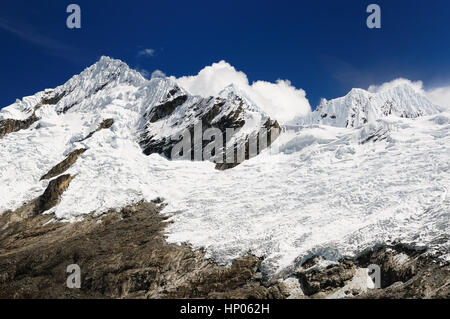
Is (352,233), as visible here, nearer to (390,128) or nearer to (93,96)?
(390,128)

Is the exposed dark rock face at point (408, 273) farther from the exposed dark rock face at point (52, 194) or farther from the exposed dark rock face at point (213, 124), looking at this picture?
the exposed dark rock face at point (213, 124)

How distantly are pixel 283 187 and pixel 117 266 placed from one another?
70.3 feet

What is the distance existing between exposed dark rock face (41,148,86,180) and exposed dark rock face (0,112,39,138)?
3580 cm

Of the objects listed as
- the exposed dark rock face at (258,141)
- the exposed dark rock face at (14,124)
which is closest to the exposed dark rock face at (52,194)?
the exposed dark rock face at (258,141)

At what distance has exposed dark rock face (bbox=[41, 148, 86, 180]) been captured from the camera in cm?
5719

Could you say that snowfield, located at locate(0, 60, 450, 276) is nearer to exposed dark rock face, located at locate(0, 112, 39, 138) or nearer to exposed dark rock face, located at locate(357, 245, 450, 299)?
exposed dark rock face, located at locate(357, 245, 450, 299)

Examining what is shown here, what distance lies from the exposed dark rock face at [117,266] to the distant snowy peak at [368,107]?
10635cm

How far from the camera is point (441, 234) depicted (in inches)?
977

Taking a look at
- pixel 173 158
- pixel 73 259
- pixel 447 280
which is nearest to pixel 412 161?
pixel 447 280

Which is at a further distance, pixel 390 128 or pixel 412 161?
pixel 390 128

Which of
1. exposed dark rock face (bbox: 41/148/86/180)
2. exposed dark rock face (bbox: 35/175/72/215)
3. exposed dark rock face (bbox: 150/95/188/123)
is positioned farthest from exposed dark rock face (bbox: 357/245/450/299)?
exposed dark rock face (bbox: 150/95/188/123)

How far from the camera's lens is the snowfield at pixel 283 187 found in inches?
1151

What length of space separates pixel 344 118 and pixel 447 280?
123010 millimetres

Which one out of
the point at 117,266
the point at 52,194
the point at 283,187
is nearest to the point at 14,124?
the point at 52,194
